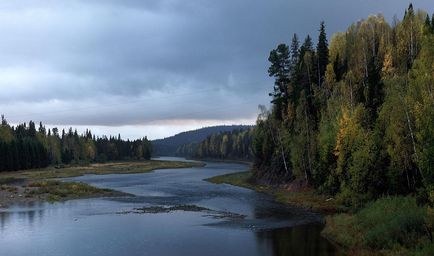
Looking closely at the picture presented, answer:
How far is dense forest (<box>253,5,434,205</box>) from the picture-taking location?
41.7 meters

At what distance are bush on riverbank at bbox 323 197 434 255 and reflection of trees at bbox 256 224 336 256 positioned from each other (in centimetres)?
164

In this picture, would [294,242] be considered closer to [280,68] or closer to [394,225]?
[394,225]

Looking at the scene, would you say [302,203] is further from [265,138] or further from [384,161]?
[265,138]

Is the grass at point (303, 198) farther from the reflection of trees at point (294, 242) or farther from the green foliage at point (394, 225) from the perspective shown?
the green foliage at point (394, 225)

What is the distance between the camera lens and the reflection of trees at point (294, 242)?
38000mm

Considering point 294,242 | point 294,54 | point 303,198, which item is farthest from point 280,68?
point 294,242

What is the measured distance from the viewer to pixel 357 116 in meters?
58.8

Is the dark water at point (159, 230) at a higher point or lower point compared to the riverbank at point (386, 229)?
lower

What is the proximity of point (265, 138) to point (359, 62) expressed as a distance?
1131 inches

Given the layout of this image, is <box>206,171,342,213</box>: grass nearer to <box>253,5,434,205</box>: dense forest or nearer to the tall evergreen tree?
<box>253,5,434,205</box>: dense forest

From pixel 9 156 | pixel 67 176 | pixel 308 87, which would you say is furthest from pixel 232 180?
pixel 9 156

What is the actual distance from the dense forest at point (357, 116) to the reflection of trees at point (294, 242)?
10293 millimetres

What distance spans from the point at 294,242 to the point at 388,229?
28.9ft

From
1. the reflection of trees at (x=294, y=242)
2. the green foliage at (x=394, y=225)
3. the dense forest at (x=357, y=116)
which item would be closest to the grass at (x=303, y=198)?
the dense forest at (x=357, y=116)
